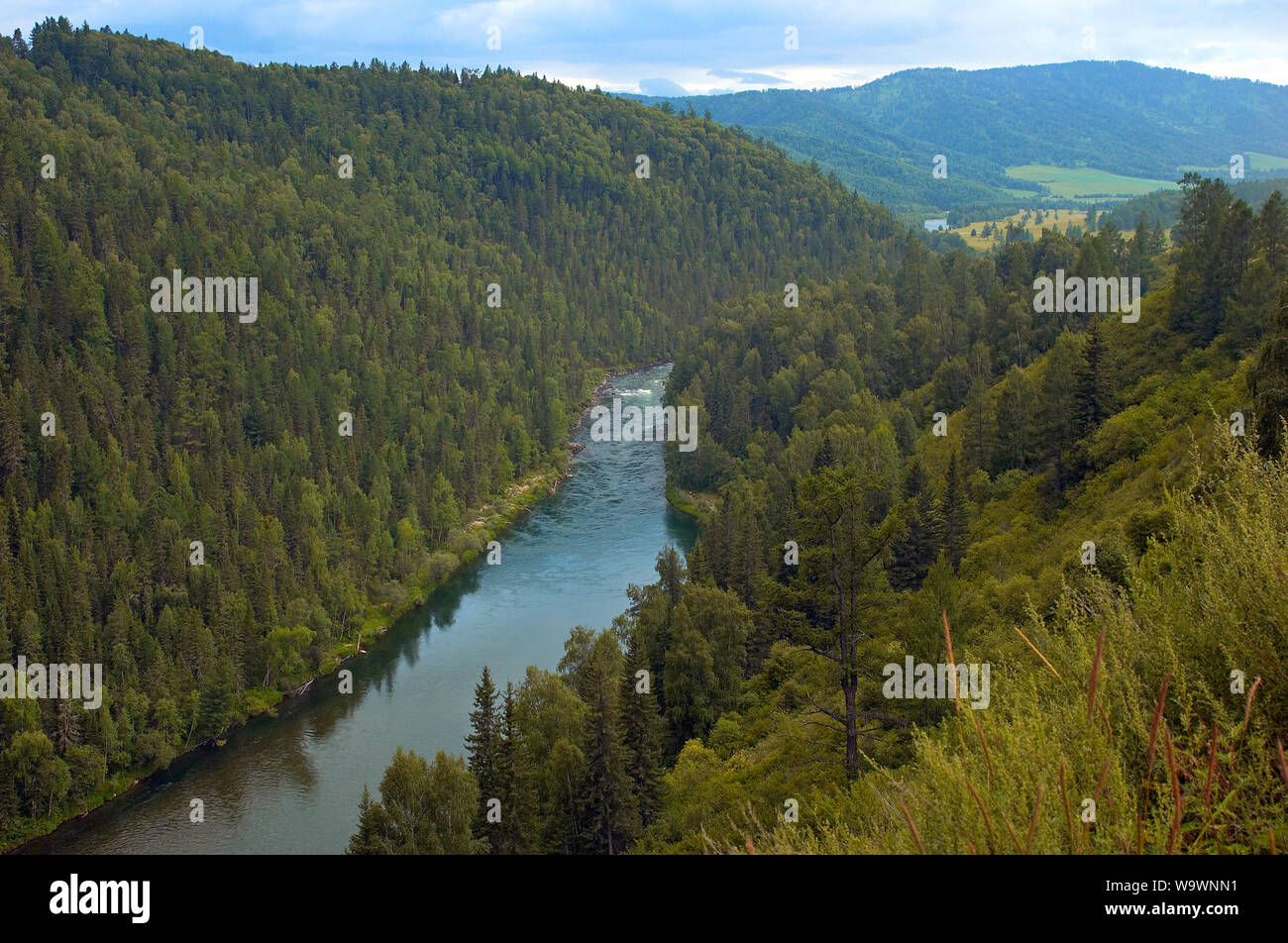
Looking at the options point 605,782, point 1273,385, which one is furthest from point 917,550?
point 1273,385

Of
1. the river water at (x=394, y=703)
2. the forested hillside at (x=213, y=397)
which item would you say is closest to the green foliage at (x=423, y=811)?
the river water at (x=394, y=703)

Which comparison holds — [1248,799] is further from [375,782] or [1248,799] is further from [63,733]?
[63,733]

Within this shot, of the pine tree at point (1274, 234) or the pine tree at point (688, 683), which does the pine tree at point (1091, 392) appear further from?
the pine tree at point (688, 683)

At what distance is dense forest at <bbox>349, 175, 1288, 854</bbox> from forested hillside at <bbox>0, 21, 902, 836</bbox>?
22492mm

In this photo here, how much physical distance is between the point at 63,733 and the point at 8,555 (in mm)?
19763

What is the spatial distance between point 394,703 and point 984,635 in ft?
136

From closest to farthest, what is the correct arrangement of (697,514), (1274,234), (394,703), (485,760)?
(485,760), (1274,234), (394,703), (697,514)

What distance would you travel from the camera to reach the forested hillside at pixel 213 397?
62938mm

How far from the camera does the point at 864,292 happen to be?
4828 inches

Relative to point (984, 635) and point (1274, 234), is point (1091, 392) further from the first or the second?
point (984, 635)

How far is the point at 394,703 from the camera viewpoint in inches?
2376

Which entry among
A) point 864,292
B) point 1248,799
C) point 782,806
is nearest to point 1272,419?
point 782,806

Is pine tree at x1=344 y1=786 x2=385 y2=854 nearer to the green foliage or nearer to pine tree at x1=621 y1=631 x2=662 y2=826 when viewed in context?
the green foliage

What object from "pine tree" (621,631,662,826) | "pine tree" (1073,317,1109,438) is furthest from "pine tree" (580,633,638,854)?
"pine tree" (1073,317,1109,438)
